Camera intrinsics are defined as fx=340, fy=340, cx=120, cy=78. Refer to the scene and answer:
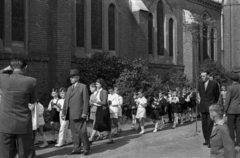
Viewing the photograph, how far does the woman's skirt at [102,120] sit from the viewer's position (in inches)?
362

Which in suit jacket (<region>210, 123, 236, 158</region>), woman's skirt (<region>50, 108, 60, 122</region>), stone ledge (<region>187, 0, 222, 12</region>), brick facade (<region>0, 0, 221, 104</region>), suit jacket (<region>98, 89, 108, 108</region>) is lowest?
woman's skirt (<region>50, 108, 60, 122</region>)

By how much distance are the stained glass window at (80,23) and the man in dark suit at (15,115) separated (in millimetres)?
13053

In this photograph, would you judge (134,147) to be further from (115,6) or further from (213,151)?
(115,6)

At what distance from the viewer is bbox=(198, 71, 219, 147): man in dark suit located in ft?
29.2

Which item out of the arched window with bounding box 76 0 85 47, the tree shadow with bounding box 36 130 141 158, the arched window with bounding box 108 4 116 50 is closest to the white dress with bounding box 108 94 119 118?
the tree shadow with bounding box 36 130 141 158

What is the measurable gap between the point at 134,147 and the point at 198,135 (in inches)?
117

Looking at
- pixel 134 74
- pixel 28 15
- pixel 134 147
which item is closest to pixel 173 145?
pixel 134 147

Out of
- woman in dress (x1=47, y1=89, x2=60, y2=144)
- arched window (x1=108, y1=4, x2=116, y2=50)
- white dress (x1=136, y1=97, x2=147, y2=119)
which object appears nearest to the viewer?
woman in dress (x1=47, y1=89, x2=60, y2=144)

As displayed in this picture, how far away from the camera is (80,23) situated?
59.9 ft

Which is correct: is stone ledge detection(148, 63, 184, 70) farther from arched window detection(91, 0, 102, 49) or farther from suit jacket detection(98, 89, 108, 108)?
suit jacket detection(98, 89, 108, 108)

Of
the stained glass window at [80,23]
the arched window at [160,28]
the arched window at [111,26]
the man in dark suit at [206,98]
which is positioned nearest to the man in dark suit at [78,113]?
the man in dark suit at [206,98]

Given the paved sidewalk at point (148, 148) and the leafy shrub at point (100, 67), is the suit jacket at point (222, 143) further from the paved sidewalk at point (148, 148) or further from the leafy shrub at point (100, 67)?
the leafy shrub at point (100, 67)

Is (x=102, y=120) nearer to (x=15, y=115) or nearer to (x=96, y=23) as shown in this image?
(x=15, y=115)

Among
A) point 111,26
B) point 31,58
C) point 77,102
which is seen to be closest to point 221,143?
point 77,102
